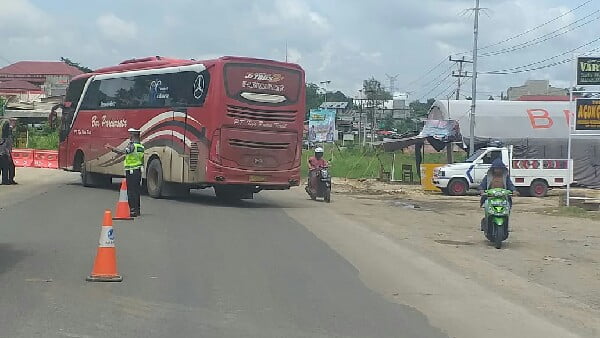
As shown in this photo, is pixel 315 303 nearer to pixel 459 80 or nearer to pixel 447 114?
pixel 447 114

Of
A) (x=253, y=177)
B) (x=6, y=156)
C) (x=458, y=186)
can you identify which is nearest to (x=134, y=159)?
(x=253, y=177)

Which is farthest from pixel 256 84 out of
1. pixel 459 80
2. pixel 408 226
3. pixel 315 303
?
pixel 459 80

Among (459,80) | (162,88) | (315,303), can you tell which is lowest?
(315,303)

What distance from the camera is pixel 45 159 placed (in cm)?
4569

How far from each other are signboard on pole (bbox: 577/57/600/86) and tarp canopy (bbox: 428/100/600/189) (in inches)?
560

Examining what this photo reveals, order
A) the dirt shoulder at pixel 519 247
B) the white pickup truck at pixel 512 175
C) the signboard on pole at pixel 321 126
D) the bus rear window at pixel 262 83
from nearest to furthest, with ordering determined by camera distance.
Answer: the dirt shoulder at pixel 519 247
the bus rear window at pixel 262 83
the white pickup truck at pixel 512 175
the signboard on pole at pixel 321 126

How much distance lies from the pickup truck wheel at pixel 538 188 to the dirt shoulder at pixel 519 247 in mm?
4624

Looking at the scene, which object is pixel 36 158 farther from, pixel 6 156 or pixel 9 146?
pixel 9 146

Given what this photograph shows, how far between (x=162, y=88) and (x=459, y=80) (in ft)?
177

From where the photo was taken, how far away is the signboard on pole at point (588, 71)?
24.9 m

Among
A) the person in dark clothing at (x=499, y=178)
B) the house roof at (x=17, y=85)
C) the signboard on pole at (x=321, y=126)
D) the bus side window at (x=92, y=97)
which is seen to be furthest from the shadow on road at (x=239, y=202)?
the house roof at (x=17, y=85)

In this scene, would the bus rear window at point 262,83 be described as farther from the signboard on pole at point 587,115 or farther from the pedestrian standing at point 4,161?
the pedestrian standing at point 4,161

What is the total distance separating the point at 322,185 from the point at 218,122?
533 centimetres

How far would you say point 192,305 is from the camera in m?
8.45
